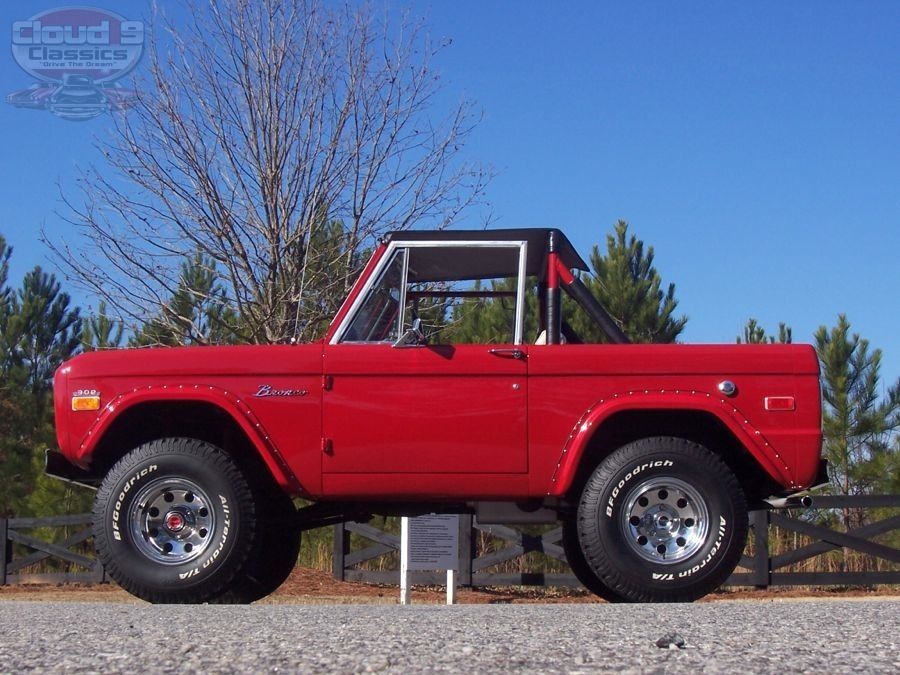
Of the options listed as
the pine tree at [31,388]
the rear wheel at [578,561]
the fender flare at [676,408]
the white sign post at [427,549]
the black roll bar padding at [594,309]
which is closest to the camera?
the fender flare at [676,408]

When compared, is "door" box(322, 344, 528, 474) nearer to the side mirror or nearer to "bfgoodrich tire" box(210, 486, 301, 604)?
the side mirror

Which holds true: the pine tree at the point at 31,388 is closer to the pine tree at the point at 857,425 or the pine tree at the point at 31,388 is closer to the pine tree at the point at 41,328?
the pine tree at the point at 41,328

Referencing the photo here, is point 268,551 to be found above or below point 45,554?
above

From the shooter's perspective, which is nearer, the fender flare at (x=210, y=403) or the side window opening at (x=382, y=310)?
the fender flare at (x=210, y=403)

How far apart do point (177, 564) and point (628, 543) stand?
7.77ft

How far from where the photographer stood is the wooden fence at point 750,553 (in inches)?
559

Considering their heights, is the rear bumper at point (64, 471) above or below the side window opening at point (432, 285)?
below

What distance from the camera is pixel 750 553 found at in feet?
48.1

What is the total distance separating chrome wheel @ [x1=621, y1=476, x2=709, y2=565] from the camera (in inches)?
233

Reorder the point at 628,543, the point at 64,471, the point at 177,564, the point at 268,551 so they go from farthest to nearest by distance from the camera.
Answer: the point at 268,551 → the point at 64,471 → the point at 177,564 → the point at 628,543

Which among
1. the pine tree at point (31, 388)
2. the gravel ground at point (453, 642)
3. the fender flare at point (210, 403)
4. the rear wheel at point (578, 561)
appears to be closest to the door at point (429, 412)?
the fender flare at point (210, 403)

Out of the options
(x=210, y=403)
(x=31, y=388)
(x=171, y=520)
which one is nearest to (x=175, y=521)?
(x=171, y=520)

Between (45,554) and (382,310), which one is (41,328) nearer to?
(45,554)

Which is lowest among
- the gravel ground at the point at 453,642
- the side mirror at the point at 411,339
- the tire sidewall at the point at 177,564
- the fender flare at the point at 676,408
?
the gravel ground at the point at 453,642
